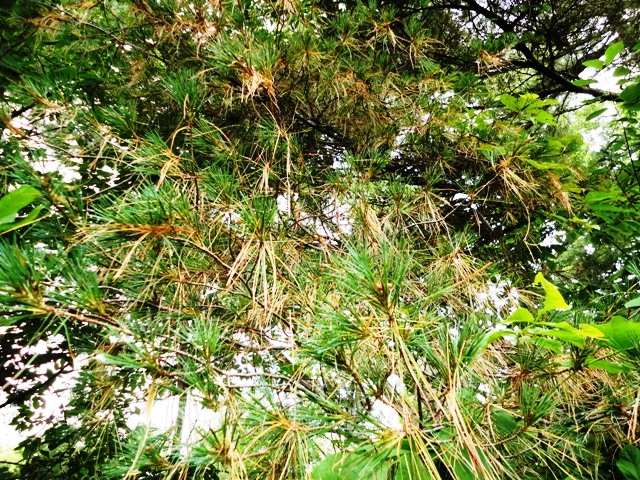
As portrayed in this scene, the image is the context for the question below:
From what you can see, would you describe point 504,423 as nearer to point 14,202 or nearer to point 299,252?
point 299,252

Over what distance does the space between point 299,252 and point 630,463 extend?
0.97 m

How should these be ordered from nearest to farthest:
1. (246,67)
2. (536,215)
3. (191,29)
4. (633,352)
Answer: (633,352) → (246,67) → (191,29) → (536,215)

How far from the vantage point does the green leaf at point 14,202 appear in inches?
18.6

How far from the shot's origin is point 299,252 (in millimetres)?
1256

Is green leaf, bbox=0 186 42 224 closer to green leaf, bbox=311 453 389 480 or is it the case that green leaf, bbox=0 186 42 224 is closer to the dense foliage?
the dense foliage

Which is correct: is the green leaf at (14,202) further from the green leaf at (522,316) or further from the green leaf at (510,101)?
the green leaf at (510,101)

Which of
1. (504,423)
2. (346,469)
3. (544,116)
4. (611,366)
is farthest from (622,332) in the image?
(544,116)

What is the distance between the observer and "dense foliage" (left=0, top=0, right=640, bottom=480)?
614mm

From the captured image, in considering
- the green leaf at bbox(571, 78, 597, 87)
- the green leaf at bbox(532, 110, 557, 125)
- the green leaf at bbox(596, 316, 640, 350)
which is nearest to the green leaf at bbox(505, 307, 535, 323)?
the green leaf at bbox(596, 316, 640, 350)

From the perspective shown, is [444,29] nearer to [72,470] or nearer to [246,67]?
Result: [246,67]

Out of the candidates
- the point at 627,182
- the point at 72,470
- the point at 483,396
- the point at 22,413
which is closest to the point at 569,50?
the point at 627,182

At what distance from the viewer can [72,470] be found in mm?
1301

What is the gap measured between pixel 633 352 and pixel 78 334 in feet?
4.66

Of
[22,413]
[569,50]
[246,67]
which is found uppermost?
[569,50]
